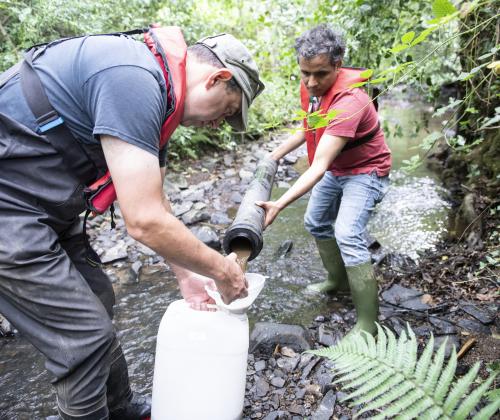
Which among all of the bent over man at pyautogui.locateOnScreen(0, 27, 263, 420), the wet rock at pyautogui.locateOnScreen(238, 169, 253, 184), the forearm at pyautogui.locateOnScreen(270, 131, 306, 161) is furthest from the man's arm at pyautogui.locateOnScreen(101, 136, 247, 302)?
the wet rock at pyautogui.locateOnScreen(238, 169, 253, 184)

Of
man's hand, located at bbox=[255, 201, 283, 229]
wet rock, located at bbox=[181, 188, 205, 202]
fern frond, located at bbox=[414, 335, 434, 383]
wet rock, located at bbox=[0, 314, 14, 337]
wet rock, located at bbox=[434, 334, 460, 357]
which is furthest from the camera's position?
wet rock, located at bbox=[181, 188, 205, 202]

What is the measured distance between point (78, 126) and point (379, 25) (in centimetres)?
343

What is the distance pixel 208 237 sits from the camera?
15.5ft

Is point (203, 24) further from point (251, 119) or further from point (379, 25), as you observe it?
point (379, 25)

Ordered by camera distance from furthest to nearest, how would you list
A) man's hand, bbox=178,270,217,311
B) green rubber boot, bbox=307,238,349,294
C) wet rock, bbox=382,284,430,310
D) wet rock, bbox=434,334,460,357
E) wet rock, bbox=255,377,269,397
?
green rubber boot, bbox=307,238,349,294, wet rock, bbox=382,284,430,310, wet rock, bbox=434,334,460,357, wet rock, bbox=255,377,269,397, man's hand, bbox=178,270,217,311

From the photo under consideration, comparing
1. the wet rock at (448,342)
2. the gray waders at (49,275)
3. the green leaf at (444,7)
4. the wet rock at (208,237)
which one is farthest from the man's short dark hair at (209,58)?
the wet rock at (208,237)

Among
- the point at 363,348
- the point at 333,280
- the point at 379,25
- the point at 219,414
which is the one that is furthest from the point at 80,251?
the point at 379,25

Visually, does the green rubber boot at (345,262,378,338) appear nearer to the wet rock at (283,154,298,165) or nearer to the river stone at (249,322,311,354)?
the river stone at (249,322,311,354)

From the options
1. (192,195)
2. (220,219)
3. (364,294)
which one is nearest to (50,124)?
(364,294)

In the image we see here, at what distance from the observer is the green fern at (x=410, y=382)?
123cm

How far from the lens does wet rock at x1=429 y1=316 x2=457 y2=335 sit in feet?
9.66

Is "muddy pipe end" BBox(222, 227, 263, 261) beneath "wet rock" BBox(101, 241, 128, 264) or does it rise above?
above

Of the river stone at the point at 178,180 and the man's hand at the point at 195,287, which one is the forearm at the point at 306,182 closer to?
the man's hand at the point at 195,287

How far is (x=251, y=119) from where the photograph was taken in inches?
363
